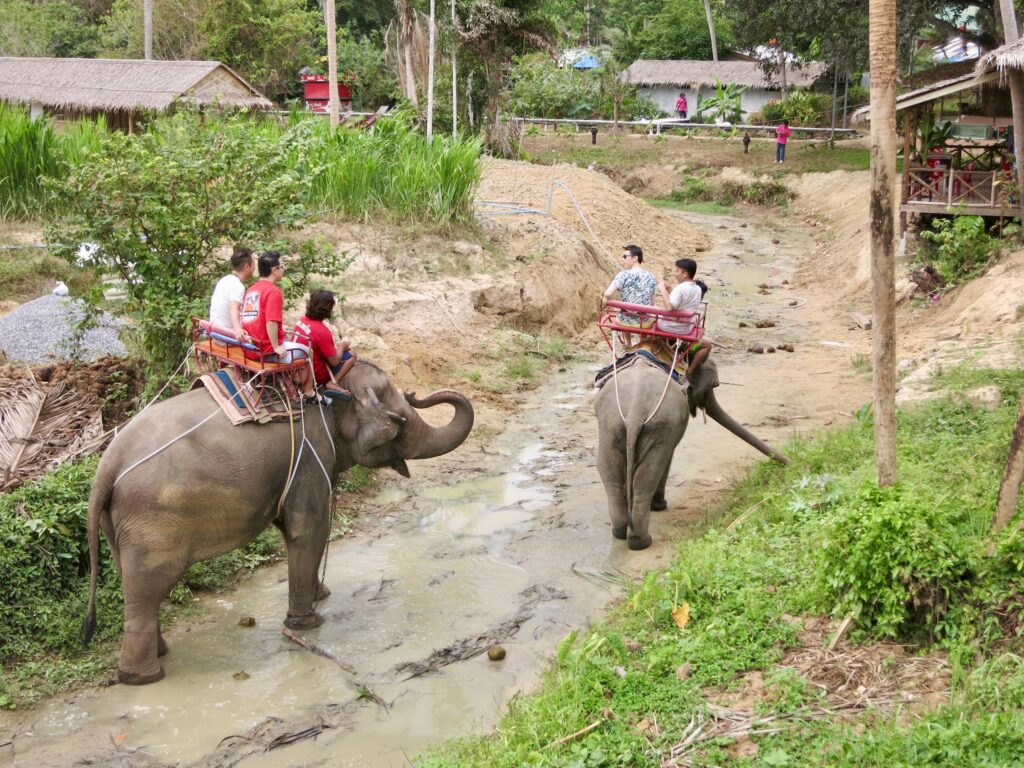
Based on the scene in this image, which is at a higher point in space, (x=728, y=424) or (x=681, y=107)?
(x=681, y=107)

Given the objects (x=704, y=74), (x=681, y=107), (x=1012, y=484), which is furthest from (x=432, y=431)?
(x=704, y=74)

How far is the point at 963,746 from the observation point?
4418mm

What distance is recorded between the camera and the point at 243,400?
21.6ft

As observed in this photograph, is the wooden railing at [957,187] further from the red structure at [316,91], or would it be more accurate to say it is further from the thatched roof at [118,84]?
the red structure at [316,91]

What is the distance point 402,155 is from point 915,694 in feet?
37.7

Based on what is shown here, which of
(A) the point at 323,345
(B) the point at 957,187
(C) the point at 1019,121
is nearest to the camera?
(A) the point at 323,345

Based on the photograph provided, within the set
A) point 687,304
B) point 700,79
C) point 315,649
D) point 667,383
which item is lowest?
point 315,649

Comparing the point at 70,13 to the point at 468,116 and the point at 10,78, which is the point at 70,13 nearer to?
the point at 10,78

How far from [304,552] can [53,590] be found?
1629mm

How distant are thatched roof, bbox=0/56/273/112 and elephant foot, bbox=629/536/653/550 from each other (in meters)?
18.1

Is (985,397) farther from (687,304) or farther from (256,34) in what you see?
(256,34)

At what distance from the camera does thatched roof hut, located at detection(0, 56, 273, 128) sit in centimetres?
2375

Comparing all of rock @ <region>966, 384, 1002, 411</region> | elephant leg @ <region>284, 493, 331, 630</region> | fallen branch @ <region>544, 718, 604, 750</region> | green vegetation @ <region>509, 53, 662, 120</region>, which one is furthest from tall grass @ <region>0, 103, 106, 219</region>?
green vegetation @ <region>509, 53, 662, 120</region>

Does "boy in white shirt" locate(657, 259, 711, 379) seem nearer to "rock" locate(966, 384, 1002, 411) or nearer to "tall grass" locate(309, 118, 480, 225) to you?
"rock" locate(966, 384, 1002, 411)
